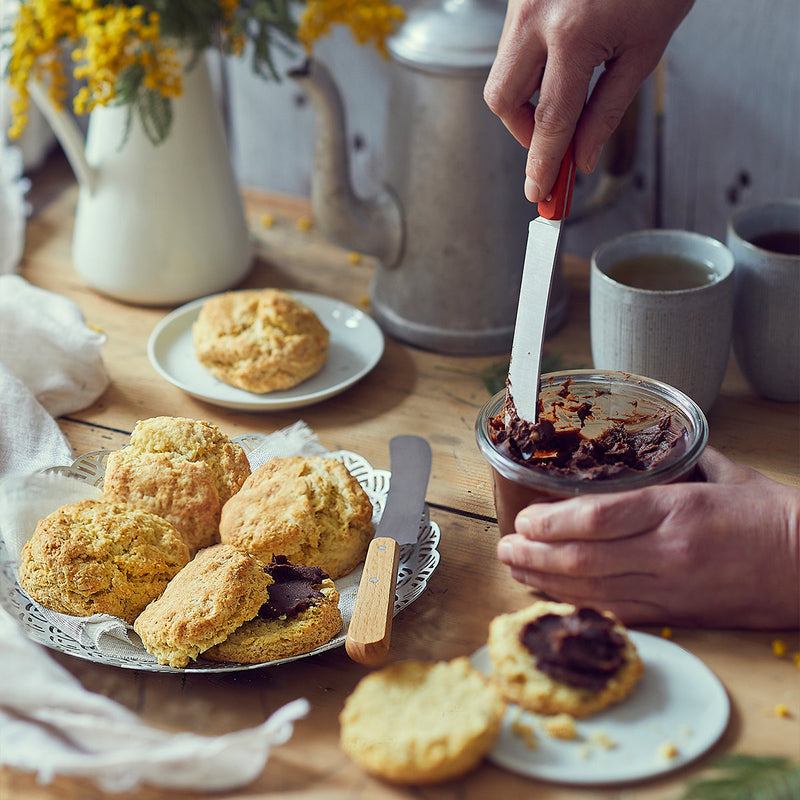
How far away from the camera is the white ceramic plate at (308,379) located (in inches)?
49.7

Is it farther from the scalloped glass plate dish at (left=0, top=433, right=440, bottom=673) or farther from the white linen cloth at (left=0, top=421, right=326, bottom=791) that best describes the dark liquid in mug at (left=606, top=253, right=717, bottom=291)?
the white linen cloth at (left=0, top=421, right=326, bottom=791)

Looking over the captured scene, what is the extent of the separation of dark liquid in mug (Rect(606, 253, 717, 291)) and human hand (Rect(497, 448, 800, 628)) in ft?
1.26

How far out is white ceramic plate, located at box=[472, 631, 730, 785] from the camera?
29.3 inches

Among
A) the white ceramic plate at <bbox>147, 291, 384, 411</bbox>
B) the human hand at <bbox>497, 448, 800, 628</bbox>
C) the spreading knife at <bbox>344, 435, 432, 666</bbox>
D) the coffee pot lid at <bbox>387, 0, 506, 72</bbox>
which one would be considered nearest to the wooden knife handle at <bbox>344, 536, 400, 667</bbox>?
the spreading knife at <bbox>344, 435, 432, 666</bbox>

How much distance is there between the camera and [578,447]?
3.13 feet

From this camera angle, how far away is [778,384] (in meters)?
1.25

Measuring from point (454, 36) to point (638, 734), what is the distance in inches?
34.0

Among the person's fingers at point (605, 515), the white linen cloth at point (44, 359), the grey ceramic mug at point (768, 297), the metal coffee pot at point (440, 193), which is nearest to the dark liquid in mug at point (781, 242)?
the grey ceramic mug at point (768, 297)

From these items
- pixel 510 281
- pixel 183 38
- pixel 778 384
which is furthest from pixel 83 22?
pixel 778 384

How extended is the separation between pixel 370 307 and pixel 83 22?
21.9 inches

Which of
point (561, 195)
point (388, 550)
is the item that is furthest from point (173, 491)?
point (561, 195)

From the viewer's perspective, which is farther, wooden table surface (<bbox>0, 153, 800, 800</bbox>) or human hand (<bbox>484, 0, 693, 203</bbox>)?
human hand (<bbox>484, 0, 693, 203</bbox>)

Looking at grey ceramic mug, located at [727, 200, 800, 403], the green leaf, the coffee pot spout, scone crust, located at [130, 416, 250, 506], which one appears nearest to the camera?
the green leaf

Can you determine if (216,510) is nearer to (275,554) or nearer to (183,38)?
(275,554)
